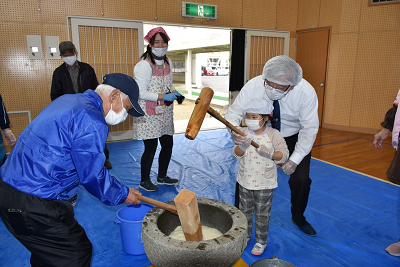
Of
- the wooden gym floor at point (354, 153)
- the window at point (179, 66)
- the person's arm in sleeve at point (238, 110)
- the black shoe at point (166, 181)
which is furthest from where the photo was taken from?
the window at point (179, 66)

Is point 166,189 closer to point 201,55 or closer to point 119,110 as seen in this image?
point 119,110

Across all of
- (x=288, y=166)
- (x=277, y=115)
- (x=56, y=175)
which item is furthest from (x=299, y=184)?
(x=56, y=175)

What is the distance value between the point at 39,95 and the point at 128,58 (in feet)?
5.90

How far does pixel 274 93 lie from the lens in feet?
6.83

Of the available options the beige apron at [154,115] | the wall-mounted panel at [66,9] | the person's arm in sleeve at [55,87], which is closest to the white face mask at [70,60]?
the person's arm in sleeve at [55,87]

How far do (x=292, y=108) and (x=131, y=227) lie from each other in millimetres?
1538

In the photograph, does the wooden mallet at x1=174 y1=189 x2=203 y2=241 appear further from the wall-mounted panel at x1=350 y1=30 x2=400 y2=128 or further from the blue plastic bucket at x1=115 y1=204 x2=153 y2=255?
the wall-mounted panel at x1=350 y1=30 x2=400 y2=128

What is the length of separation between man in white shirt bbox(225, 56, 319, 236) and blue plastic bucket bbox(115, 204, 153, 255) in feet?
3.17

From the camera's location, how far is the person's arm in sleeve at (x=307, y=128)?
2172 mm

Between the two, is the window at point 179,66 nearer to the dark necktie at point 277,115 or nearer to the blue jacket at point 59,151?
the dark necktie at point 277,115

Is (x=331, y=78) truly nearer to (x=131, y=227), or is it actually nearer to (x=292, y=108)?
(x=292, y=108)

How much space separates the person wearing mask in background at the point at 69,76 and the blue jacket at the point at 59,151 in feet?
8.08

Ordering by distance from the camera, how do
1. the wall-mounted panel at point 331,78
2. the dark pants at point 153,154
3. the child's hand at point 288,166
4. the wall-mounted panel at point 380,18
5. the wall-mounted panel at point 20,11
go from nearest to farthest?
the child's hand at point 288,166, the dark pants at point 153,154, the wall-mounted panel at point 20,11, the wall-mounted panel at point 380,18, the wall-mounted panel at point 331,78

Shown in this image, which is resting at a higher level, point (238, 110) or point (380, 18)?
point (380, 18)
